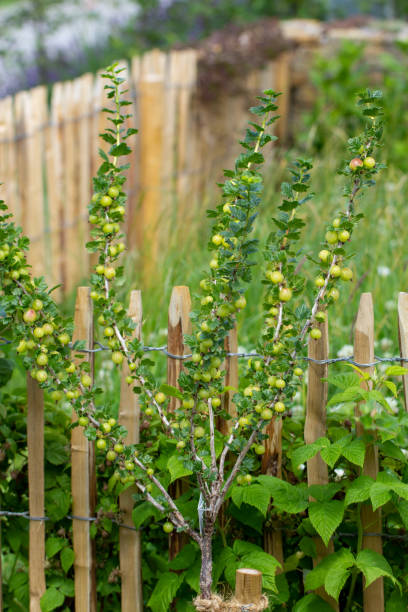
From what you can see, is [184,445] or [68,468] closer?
[184,445]

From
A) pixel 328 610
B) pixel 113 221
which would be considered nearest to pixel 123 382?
pixel 113 221

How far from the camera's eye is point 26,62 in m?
8.46

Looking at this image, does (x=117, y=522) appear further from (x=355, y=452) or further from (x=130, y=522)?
(x=355, y=452)

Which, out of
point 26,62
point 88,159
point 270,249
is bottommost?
point 270,249

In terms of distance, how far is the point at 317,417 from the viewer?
1.84 m

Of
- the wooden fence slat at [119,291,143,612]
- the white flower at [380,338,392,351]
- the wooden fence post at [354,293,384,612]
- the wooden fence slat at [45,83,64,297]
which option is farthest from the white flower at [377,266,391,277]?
the wooden fence slat at [45,83,64,297]

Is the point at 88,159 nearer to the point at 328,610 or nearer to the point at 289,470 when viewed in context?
the point at 289,470

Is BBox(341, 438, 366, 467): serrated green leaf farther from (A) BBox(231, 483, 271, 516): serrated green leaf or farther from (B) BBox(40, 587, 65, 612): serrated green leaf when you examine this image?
(B) BBox(40, 587, 65, 612): serrated green leaf

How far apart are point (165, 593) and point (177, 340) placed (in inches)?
25.4

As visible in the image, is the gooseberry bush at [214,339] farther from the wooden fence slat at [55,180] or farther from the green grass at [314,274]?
the wooden fence slat at [55,180]

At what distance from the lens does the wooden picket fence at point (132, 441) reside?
181cm

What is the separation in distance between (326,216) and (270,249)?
190 cm

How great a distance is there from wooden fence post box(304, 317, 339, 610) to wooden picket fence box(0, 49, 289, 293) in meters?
2.09

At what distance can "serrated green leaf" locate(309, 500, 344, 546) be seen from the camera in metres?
1.66
